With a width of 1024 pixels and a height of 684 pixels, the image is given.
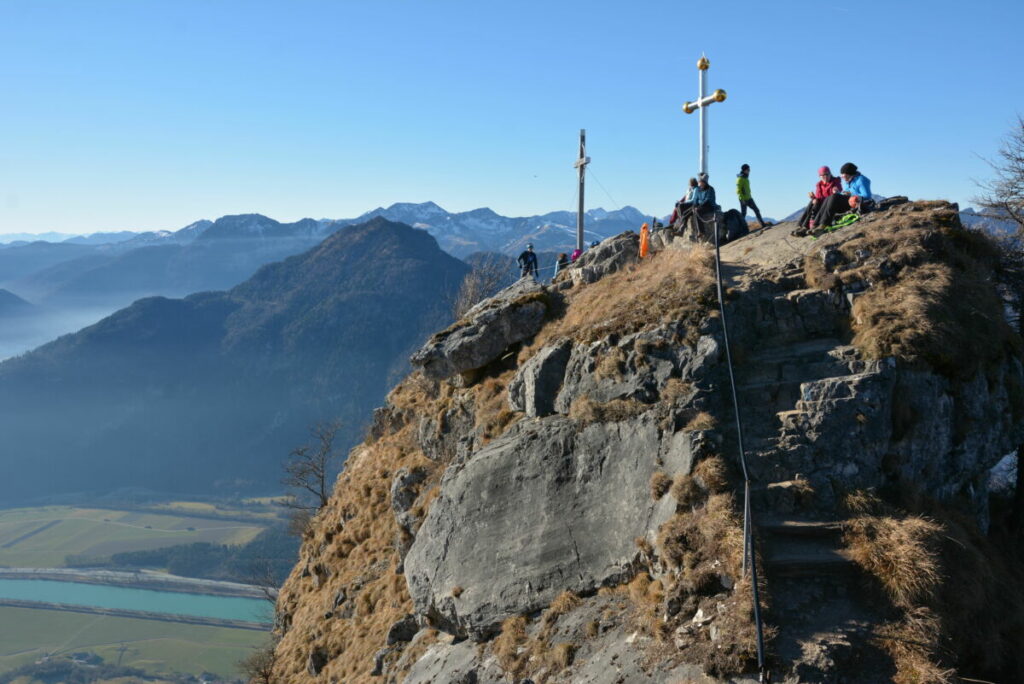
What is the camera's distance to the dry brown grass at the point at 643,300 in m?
17.2

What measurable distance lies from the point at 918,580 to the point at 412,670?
1105 cm

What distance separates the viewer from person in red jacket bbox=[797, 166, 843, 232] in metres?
20.7

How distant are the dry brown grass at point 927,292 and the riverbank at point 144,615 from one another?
12934 cm

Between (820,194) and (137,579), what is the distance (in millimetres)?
176164

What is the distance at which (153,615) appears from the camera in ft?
475

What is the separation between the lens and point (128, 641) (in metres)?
134

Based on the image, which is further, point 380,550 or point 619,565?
point 380,550

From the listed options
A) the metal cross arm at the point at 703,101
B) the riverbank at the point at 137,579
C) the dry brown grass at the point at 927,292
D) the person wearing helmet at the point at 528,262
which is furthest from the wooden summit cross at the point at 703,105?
the riverbank at the point at 137,579

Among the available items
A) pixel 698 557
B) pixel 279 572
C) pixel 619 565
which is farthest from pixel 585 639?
pixel 279 572

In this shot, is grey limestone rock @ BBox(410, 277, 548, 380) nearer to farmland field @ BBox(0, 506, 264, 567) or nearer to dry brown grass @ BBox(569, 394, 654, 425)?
dry brown grass @ BBox(569, 394, 654, 425)

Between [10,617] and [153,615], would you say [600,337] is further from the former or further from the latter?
[10,617]

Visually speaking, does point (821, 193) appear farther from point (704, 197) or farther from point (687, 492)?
point (687, 492)

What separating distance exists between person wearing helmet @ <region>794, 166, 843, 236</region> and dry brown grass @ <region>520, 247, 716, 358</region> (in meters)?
3.23

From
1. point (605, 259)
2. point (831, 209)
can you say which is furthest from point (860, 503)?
point (605, 259)
